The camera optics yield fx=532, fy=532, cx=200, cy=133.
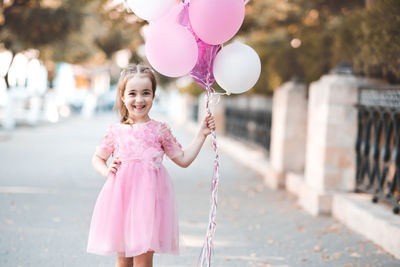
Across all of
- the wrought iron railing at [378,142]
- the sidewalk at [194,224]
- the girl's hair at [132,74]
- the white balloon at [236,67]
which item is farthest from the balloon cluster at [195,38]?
the wrought iron railing at [378,142]

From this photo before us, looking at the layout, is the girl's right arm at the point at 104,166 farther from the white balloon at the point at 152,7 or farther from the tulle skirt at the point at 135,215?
the white balloon at the point at 152,7

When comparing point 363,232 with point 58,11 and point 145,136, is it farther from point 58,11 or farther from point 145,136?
point 58,11

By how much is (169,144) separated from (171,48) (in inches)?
24.6

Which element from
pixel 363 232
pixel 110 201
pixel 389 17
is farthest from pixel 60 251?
pixel 389 17

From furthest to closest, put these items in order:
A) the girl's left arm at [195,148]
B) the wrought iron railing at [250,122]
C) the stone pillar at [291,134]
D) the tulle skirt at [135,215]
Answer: the wrought iron railing at [250,122] → the stone pillar at [291,134] → the girl's left arm at [195,148] → the tulle skirt at [135,215]

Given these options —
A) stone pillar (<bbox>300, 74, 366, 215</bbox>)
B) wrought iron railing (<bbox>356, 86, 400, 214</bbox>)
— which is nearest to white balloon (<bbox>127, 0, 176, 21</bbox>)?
wrought iron railing (<bbox>356, 86, 400, 214</bbox>)

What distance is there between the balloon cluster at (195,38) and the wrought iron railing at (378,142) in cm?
243

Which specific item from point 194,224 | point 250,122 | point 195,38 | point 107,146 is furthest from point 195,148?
point 250,122

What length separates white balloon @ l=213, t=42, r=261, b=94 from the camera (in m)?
3.55

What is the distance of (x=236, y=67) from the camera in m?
3.55

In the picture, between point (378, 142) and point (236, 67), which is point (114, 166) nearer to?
point (236, 67)

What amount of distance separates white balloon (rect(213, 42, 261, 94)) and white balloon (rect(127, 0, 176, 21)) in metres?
0.48

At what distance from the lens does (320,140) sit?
6.62 meters

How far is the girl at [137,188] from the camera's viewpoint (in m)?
3.28
